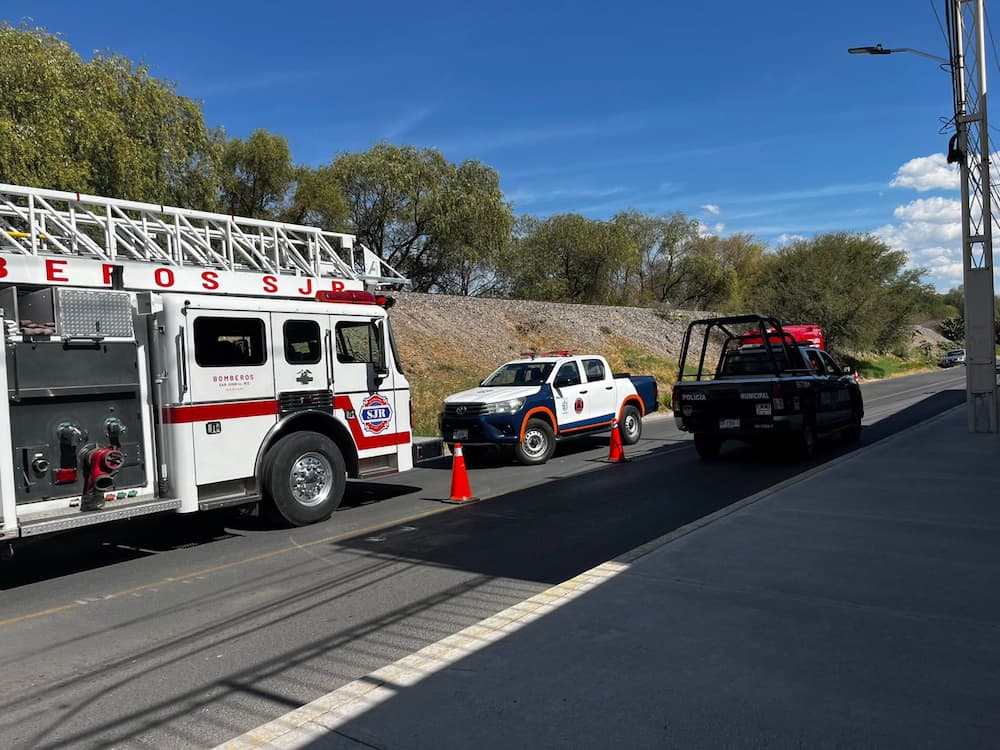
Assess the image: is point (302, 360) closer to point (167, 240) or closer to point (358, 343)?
point (358, 343)

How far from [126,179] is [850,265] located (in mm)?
41400

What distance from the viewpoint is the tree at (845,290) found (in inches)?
1766

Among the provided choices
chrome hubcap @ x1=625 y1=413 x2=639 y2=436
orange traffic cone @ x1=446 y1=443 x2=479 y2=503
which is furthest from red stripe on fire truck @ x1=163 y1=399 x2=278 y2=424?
chrome hubcap @ x1=625 y1=413 x2=639 y2=436

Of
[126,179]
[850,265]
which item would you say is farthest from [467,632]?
[850,265]

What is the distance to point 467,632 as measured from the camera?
190 inches

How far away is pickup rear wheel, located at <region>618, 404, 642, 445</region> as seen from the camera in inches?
602

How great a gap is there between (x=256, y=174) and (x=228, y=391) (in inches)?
924

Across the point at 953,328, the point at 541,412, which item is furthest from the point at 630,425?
the point at 953,328

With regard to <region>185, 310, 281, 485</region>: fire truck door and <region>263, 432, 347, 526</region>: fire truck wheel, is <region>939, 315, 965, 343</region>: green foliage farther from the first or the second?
<region>185, 310, 281, 485</region>: fire truck door

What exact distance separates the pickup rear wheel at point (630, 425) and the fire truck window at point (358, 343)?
682 cm

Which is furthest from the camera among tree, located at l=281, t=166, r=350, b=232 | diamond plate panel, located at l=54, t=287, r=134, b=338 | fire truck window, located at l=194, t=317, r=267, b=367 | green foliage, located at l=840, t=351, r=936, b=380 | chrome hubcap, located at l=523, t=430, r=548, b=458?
green foliage, located at l=840, t=351, r=936, b=380

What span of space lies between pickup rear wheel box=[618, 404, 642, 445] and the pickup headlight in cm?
311

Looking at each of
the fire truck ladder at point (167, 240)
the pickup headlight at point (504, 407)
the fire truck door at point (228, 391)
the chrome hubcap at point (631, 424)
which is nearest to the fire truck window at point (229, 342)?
the fire truck door at point (228, 391)

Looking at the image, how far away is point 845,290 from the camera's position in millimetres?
45625
